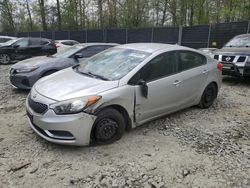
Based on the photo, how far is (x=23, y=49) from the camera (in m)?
13.0

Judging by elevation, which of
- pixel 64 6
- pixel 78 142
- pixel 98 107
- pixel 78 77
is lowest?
pixel 78 142

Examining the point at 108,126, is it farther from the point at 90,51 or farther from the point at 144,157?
the point at 90,51

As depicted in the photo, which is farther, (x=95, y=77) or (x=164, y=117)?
(x=164, y=117)

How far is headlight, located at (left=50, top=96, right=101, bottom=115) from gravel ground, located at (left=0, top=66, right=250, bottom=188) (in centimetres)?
62

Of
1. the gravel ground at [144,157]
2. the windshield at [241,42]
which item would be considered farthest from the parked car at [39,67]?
the windshield at [241,42]

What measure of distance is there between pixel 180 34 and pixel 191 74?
1336cm

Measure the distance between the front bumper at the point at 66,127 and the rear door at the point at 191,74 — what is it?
6.77 feet

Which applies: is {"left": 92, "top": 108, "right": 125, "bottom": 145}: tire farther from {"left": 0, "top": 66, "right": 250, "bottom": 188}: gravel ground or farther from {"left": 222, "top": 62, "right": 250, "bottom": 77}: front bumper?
{"left": 222, "top": 62, "right": 250, "bottom": 77}: front bumper

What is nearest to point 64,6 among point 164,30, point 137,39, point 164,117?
point 137,39

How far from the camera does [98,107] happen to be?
11.8 feet

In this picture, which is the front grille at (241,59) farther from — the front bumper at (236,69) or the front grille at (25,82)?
the front grille at (25,82)

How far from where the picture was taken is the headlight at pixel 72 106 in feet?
11.4

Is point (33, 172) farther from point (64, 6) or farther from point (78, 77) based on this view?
point (64, 6)

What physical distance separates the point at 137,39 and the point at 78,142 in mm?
17687
